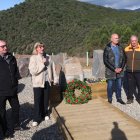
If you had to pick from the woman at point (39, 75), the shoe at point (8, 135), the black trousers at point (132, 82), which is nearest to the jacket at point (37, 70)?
the woman at point (39, 75)

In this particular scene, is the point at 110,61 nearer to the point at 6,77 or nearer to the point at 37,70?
the point at 37,70

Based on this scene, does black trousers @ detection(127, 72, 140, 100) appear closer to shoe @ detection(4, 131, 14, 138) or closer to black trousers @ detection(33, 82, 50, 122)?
black trousers @ detection(33, 82, 50, 122)

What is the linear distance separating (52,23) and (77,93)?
166 ft

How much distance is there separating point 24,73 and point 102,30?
53.0 feet

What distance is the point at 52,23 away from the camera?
59.4m

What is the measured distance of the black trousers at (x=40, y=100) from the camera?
7.68 m

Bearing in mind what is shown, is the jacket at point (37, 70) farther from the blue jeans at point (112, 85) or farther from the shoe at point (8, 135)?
the blue jeans at point (112, 85)

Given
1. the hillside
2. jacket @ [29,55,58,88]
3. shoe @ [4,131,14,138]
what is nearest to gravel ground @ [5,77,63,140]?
shoe @ [4,131,14,138]

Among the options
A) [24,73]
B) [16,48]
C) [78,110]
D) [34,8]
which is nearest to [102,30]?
[24,73]

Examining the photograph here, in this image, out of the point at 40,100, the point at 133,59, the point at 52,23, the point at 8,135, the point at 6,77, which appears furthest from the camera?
the point at 52,23

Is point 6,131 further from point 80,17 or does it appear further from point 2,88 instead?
point 80,17

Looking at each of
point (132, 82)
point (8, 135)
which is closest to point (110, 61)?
point (132, 82)

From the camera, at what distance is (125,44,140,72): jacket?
29.6ft

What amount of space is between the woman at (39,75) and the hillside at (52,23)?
116 feet
